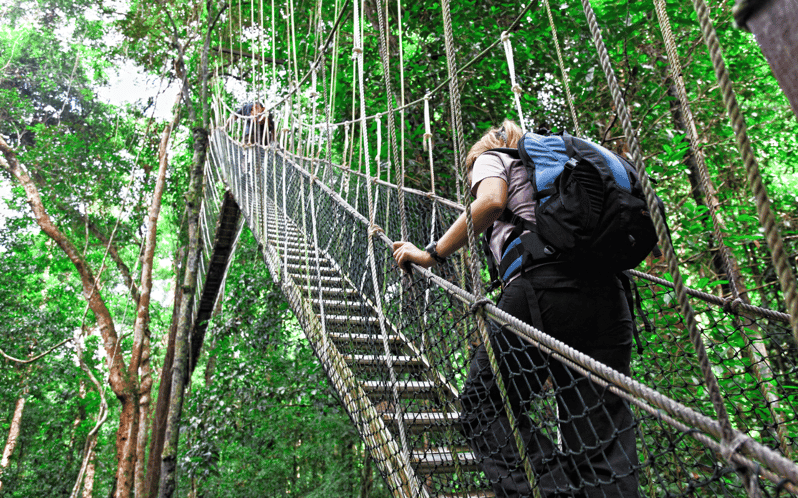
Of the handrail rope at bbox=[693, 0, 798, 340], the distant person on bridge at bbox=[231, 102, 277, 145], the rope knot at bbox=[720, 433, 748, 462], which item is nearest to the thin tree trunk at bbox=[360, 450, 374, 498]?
the distant person on bridge at bbox=[231, 102, 277, 145]

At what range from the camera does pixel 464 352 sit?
2287 mm

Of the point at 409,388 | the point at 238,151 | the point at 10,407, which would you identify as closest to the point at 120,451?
the point at 10,407

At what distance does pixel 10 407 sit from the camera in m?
8.40

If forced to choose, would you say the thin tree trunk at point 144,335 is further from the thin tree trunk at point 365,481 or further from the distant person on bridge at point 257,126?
the thin tree trunk at point 365,481

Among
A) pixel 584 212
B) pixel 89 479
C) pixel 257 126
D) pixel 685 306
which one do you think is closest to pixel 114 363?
pixel 89 479

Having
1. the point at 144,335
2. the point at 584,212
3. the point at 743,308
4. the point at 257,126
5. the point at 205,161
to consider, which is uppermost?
the point at 205,161

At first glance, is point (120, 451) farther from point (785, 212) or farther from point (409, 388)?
point (785, 212)

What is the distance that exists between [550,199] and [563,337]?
11.2 inches

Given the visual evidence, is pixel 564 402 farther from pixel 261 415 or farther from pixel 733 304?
pixel 261 415

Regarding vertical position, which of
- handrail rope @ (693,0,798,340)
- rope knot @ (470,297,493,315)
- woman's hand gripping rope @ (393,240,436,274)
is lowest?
handrail rope @ (693,0,798,340)

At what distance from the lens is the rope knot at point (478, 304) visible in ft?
3.61

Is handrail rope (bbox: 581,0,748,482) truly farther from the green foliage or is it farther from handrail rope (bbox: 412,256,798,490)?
the green foliage

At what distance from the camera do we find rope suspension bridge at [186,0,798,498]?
0.69 meters

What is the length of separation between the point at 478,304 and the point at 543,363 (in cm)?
20
